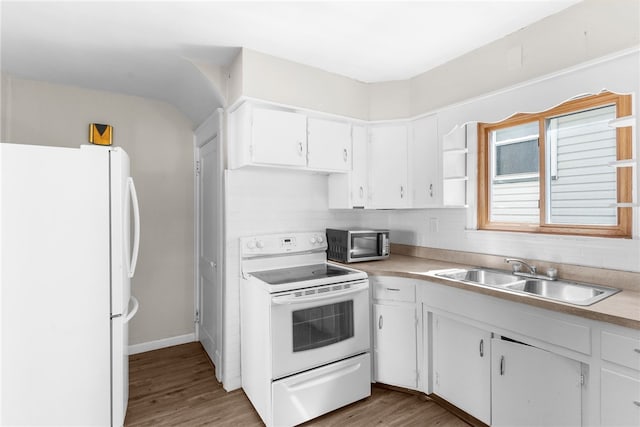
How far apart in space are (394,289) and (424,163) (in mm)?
1076

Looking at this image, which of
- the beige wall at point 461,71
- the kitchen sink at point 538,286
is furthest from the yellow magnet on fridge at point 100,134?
the kitchen sink at point 538,286

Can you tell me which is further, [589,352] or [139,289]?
[139,289]

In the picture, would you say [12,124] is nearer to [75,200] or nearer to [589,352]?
[75,200]

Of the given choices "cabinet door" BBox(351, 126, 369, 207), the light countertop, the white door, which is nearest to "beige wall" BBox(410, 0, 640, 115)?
"cabinet door" BBox(351, 126, 369, 207)

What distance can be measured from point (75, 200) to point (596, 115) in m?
3.11

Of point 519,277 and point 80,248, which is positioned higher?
point 80,248

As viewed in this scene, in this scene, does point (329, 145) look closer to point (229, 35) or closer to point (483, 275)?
point (229, 35)

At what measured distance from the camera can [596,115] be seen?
2074 mm

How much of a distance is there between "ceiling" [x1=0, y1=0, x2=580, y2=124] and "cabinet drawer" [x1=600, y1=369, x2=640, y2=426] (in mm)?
1945

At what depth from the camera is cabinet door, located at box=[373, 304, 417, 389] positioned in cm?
238

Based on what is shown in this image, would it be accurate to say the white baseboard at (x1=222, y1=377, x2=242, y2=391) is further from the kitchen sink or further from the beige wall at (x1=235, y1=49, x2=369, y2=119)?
the beige wall at (x1=235, y1=49, x2=369, y2=119)

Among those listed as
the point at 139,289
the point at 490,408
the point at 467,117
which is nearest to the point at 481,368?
the point at 490,408

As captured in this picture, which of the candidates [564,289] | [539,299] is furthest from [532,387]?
[564,289]

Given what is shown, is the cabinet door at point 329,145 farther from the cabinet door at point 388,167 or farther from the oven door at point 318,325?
the oven door at point 318,325
